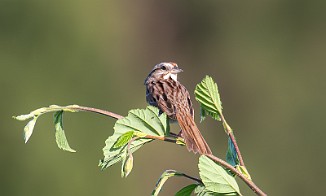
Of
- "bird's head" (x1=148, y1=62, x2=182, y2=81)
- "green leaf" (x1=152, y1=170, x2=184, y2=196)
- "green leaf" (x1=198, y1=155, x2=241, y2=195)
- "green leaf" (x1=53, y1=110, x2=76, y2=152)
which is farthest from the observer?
"bird's head" (x1=148, y1=62, x2=182, y2=81)

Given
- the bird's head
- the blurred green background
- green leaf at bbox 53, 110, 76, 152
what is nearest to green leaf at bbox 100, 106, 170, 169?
green leaf at bbox 53, 110, 76, 152

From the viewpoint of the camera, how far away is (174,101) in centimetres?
434

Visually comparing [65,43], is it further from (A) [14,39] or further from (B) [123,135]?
(B) [123,135]

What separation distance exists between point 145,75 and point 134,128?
14831mm

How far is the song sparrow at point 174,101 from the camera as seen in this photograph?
3.66 metres

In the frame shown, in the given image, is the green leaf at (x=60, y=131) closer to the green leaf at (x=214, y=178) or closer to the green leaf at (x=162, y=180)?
the green leaf at (x=162, y=180)

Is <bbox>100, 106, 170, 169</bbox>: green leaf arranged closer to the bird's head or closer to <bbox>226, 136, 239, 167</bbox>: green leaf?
<bbox>226, 136, 239, 167</bbox>: green leaf

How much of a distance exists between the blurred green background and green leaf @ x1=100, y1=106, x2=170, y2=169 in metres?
7.56

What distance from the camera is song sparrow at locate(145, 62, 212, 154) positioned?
366 cm

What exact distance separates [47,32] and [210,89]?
11.3 meters

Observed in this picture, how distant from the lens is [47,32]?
562 inches

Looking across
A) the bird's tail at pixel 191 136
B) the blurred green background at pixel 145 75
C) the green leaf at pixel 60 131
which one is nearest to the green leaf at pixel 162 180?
the bird's tail at pixel 191 136

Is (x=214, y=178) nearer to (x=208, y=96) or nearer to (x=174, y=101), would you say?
(x=208, y=96)

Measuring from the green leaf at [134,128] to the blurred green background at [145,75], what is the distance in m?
7.56
